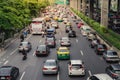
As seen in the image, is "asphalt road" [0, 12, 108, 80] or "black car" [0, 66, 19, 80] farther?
"asphalt road" [0, 12, 108, 80]

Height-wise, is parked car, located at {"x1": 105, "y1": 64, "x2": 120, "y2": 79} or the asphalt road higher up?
parked car, located at {"x1": 105, "y1": 64, "x2": 120, "y2": 79}

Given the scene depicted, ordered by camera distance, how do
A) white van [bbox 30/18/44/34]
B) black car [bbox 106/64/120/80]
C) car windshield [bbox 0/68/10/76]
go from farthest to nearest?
white van [bbox 30/18/44/34], car windshield [bbox 0/68/10/76], black car [bbox 106/64/120/80]

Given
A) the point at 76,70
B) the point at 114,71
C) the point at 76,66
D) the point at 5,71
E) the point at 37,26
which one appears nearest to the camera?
the point at 114,71

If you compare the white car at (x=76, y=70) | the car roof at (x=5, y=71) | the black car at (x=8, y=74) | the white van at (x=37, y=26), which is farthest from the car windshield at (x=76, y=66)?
the white van at (x=37, y=26)

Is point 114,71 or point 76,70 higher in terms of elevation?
point 114,71

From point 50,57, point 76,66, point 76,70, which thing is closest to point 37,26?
point 50,57

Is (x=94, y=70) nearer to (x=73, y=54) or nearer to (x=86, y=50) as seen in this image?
(x=73, y=54)

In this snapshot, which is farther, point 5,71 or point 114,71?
point 5,71

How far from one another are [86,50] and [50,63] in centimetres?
1774

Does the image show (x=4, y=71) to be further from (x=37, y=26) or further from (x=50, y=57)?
(x=37, y=26)

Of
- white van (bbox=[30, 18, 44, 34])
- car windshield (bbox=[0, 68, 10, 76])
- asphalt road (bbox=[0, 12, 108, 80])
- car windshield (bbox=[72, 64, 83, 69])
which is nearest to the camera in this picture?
car windshield (bbox=[0, 68, 10, 76])

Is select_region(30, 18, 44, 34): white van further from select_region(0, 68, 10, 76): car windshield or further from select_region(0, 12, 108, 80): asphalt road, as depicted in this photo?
select_region(0, 68, 10, 76): car windshield

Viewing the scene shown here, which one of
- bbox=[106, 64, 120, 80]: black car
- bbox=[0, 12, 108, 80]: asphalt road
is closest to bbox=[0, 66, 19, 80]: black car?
bbox=[0, 12, 108, 80]: asphalt road

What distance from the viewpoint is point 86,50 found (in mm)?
51594
